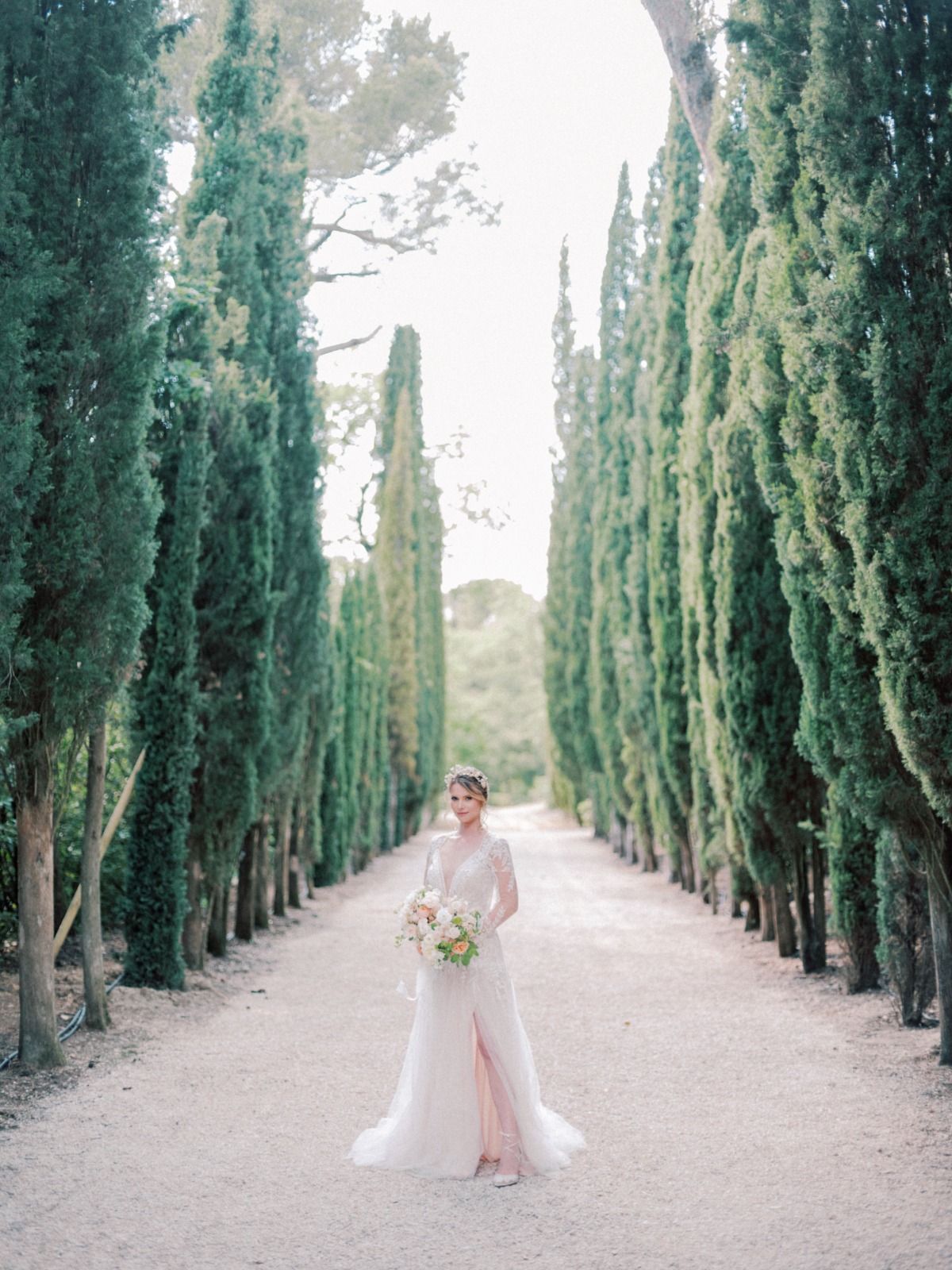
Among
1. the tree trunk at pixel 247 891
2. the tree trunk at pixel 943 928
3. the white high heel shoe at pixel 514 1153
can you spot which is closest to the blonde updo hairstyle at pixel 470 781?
the white high heel shoe at pixel 514 1153

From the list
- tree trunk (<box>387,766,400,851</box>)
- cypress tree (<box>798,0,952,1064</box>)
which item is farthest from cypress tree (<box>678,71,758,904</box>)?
tree trunk (<box>387,766,400,851</box>)

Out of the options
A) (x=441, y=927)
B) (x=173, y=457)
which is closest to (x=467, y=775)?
(x=441, y=927)

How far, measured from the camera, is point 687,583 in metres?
11.9

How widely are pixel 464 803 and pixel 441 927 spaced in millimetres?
516

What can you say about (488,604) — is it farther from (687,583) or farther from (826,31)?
(826,31)

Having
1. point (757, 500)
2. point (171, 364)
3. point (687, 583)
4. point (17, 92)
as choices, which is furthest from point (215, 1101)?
point (687, 583)

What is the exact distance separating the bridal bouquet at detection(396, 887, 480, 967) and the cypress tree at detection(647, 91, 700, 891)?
9.73 meters

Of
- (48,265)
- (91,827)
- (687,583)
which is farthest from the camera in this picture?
(687,583)

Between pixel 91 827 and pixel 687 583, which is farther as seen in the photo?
pixel 687 583

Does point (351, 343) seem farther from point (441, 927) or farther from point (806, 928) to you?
point (441, 927)

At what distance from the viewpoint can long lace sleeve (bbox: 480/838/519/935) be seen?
179 inches

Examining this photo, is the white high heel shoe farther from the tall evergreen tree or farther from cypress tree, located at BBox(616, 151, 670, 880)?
the tall evergreen tree

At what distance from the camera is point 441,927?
4.44 metres

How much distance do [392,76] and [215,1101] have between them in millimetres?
15883
